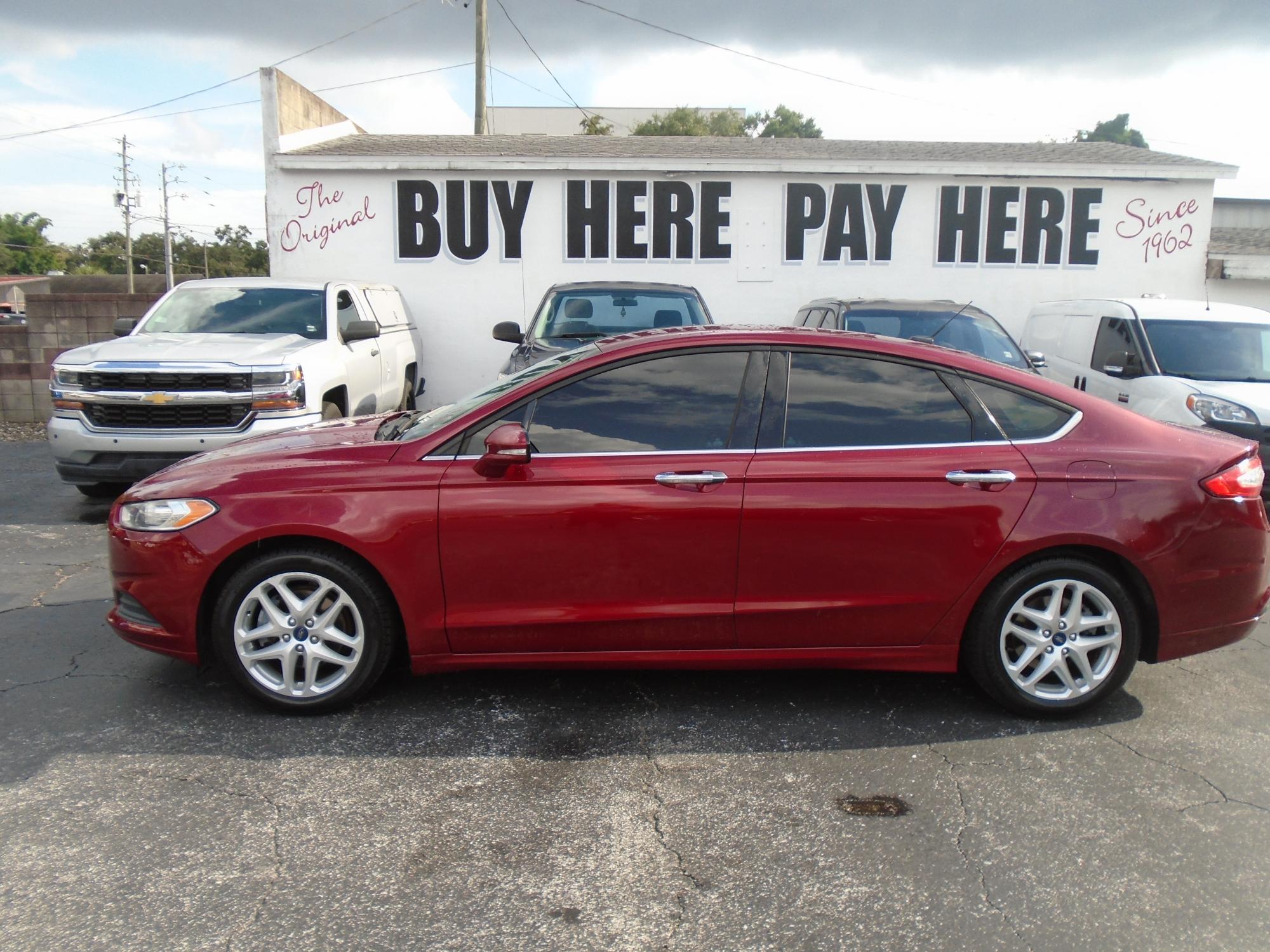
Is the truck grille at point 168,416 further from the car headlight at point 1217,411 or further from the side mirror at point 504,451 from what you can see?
the car headlight at point 1217,411

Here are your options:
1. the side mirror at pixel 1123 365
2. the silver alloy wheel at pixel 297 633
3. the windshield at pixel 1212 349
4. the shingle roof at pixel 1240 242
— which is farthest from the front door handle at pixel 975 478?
the shingle roof at pixel 1240 242

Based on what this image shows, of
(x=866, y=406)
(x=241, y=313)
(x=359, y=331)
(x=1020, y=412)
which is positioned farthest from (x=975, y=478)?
(x=241, y=313)

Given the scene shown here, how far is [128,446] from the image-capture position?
303 inches

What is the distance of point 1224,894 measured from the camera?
3018mm

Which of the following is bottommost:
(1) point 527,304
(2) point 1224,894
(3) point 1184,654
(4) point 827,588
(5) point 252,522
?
(2) point 1224,894

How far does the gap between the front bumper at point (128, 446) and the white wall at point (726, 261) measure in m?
6.05

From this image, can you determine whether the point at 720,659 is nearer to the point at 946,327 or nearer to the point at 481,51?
the point at 946,327

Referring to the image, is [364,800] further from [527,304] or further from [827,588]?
[527,304]

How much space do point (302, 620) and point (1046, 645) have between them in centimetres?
306

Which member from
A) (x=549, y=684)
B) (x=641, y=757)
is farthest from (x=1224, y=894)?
(x=549, y=684)

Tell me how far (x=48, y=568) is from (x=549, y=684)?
13.0 feet

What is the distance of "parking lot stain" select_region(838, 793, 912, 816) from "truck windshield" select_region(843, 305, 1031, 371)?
5.24 m

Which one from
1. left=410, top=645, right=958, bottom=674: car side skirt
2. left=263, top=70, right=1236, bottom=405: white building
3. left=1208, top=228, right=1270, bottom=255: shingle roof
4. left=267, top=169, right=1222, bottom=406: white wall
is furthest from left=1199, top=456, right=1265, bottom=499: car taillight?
left=1208, top=228, right=1270, bottom=255: shingle roof

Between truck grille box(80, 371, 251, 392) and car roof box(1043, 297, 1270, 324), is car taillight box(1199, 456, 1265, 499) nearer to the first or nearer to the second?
car roof box(1043, 297, 1270, 324)
